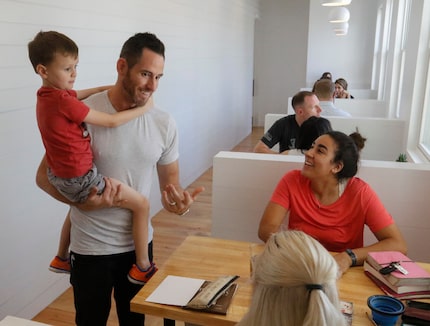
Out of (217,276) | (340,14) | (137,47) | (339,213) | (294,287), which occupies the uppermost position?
(340,14)

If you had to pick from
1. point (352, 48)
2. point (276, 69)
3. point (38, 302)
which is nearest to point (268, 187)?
point (38, 302)

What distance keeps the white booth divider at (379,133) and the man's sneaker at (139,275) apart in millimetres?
3404

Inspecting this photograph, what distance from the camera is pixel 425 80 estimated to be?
390 centimetres

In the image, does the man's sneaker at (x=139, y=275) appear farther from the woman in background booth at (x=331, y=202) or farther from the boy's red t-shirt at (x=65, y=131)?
the woman in background booth at (x=331, y=202)

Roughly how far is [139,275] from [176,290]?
218 millimetres

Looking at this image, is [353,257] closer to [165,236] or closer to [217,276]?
[217,276]

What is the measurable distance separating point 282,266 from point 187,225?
3.55m

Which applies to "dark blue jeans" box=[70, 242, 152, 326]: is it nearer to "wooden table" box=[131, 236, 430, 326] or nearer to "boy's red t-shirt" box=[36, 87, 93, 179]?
"wooden table" box=[131, 236, 430, 326]

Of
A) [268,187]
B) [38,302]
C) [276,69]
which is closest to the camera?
[268,187]

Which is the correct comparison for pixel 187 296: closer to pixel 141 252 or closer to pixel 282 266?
pixel 141 252

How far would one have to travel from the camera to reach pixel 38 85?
2.65m

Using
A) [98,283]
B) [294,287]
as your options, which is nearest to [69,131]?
[98,283]

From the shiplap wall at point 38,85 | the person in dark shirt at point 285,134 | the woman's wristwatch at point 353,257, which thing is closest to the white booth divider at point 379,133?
the person in dark shirt at point 285,134

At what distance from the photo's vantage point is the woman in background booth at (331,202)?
201 cm
